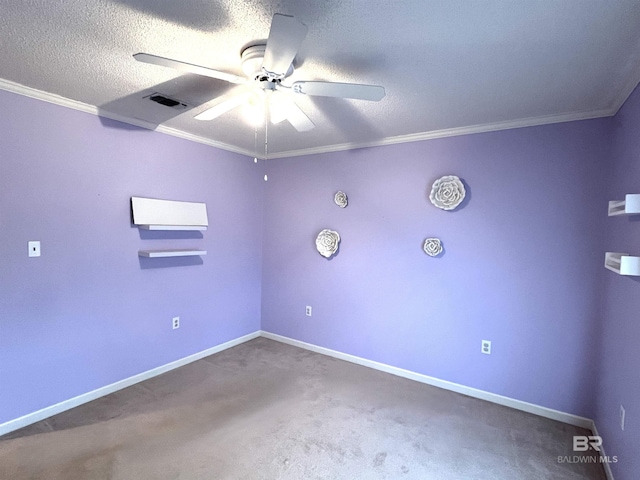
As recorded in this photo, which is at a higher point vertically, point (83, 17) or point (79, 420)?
point (83, 17)

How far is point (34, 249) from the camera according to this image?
7.52 feet

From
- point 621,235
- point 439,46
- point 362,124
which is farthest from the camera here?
point 362,124

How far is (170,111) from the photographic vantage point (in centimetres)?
259

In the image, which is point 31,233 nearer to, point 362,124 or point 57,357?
point 57,357

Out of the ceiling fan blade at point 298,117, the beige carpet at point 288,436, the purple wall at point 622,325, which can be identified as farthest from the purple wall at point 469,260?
the ceiling fan blade at point 298,117

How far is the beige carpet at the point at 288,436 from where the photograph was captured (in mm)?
1922

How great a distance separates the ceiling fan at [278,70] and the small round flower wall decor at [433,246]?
1597mm

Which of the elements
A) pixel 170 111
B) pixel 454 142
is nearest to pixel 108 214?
pixel 170 111

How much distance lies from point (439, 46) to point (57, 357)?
10.5 ft

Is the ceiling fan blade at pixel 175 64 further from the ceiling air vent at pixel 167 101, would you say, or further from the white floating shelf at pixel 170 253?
the white floating shelf at pixel 170 253

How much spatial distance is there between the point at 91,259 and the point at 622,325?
360 cm

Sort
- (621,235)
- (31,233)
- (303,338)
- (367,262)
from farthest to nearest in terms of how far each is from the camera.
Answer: (303,338) → (367,262) → (31,233) → (621,235)

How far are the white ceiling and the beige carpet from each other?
2276mm

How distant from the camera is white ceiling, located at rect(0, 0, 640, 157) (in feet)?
4.39
